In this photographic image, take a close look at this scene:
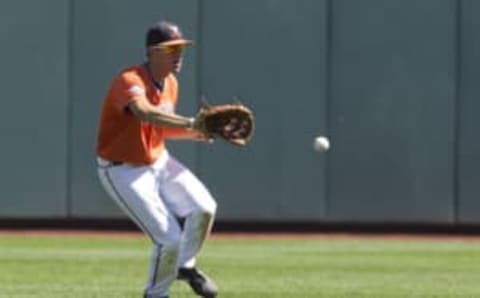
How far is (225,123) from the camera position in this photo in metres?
10.5

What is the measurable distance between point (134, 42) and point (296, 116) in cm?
276

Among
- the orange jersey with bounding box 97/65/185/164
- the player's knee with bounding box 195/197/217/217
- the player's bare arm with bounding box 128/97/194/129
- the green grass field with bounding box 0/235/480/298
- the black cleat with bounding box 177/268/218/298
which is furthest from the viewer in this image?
the green grass field with bounding box 0/235/480/298

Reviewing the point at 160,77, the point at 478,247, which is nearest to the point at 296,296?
the point at 160,77

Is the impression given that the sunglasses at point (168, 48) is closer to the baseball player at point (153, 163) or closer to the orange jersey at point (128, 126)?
the baseball player at point (153, 163)

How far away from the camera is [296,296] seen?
1198cm

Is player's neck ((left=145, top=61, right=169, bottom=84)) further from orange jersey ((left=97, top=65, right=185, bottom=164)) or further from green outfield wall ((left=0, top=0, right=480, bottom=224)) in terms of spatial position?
green outfield wall ((left=0, top=0, right=480, bottom=224))

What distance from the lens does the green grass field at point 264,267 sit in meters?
12.5

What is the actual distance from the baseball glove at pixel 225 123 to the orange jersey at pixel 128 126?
0.95ft

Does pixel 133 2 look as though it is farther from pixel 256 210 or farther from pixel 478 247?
pixel 478 247

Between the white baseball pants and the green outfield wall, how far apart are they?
12.2 meters

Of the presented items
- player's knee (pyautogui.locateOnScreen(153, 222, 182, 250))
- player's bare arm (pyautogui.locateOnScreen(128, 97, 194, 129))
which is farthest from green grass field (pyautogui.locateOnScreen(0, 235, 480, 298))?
player's bare arm (pyautogui.locateOnScreen(128, 97, 194, 129))

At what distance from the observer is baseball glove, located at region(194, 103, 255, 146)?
34.1 ft

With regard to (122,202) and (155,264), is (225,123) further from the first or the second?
(155,264)

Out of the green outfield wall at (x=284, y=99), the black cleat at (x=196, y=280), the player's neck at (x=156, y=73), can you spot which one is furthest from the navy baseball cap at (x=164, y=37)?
the green outfield wall at (x=284, y=99)
